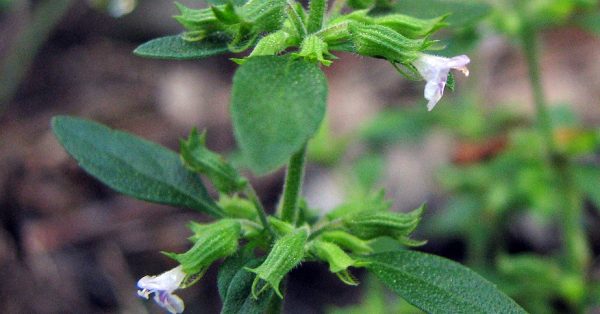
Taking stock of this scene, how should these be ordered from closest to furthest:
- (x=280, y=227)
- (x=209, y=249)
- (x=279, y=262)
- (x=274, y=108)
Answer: (x=274, y=108) → (x=279, y=262) → (x=209, y=249) → (x=280, y=227)

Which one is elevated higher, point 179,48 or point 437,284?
point 179,48

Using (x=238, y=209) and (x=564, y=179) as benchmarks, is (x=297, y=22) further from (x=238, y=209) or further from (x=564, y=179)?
(x=564, y=179)

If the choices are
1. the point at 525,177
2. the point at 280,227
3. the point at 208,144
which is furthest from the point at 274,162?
the point at 208,144

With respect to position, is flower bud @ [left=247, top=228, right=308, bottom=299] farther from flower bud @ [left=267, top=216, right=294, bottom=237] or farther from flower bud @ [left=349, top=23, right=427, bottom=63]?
flower bud @ [left=349, top=23, right=427, bottom=63]

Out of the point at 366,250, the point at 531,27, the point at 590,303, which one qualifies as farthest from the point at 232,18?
the point at 590,303

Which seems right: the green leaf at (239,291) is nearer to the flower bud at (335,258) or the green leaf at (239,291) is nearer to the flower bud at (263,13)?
the flower bud at (335,258)
